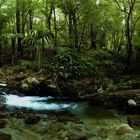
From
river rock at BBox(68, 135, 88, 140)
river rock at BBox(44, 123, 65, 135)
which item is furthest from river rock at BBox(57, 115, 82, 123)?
river rock at BBox(68, 135, 88, 140)

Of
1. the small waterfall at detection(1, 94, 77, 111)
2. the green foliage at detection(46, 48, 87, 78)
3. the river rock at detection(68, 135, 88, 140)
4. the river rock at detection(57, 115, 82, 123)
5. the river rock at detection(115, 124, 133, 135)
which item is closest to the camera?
the river rock at detection(68, 135, 88, 140)

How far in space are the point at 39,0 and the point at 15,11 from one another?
6.05 feet

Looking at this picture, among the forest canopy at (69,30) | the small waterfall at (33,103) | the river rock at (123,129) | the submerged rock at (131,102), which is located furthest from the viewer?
the forest canopy at (69,30)

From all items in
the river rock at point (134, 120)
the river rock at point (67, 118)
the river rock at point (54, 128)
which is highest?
the river rock at point (54, 128)

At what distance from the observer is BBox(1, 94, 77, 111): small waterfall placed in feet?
42.9

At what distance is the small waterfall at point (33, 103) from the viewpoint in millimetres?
13066

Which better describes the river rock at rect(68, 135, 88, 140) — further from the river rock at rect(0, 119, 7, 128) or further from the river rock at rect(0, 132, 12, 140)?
the river rock at rect(0, 119, 7, 128)

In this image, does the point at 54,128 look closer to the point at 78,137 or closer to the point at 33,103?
the point at 78,137

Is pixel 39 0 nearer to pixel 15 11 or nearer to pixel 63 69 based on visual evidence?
pixel 15 11

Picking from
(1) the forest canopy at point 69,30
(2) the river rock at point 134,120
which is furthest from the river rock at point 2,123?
(1) the forest canopy at point 69,30

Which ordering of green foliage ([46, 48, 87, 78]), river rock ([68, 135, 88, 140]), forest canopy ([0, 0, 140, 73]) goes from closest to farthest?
river rock ([68, 135, 88, 140]) → green foliage ([46, 48, 87, 78]) → forest canopy ([0, 0, 140, 73])

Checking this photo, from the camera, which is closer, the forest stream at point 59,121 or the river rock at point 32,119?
the forest stream at point 59,121

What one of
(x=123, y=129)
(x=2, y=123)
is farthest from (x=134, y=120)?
Result: (x=2, y=123)

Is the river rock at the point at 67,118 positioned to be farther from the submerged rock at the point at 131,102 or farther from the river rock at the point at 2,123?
the submerged rock at the point at 131,102
